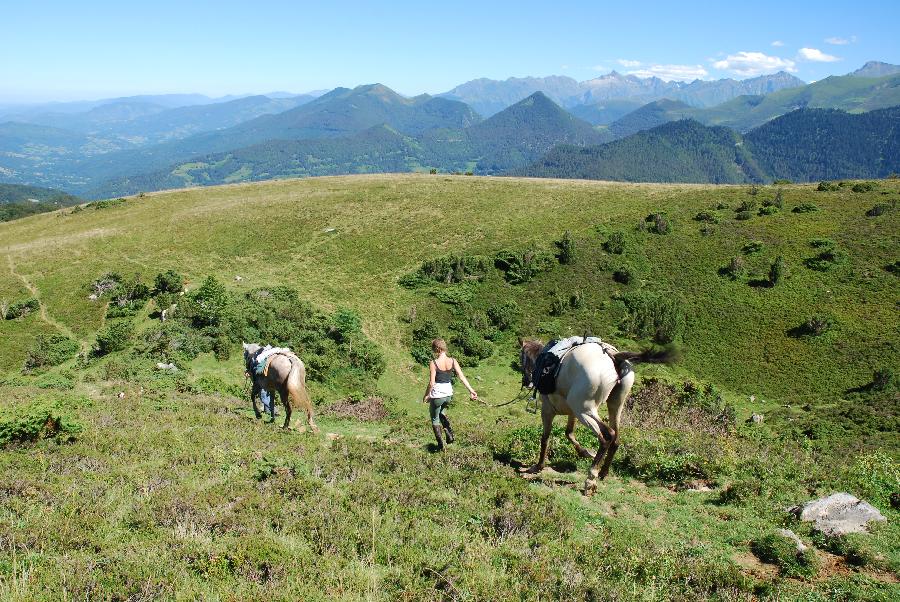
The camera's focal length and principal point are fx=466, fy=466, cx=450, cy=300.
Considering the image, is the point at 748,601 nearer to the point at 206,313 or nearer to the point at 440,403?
the point at 440,403

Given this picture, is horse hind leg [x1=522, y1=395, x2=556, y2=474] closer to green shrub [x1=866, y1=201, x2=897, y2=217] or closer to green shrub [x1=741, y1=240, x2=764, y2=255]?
green shrub [x1=741, y1=240, x2=764, y2=255]

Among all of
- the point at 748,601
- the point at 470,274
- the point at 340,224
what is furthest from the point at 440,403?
the point at 340,224

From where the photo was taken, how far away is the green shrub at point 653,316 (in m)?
30.2

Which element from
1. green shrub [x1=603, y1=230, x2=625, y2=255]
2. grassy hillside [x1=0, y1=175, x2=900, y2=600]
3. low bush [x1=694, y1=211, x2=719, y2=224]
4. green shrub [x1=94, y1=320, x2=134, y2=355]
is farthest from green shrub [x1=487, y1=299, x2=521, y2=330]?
green shrub [x1=94, y1=320, x2=134, y2=355]

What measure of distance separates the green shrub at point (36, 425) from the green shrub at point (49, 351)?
1871cm

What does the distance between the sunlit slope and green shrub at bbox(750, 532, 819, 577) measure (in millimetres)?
21491

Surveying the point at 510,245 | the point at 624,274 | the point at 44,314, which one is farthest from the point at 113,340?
the point at 624,274

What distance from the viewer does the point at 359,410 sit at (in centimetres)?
1817

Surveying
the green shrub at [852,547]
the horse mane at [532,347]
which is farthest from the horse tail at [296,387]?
the green shrub at [852,547]

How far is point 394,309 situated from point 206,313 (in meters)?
12.0

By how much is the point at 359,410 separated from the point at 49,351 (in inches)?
778

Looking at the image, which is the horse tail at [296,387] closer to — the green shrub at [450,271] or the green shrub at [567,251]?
the green shrub at [450,271]

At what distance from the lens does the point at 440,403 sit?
10.9 metres

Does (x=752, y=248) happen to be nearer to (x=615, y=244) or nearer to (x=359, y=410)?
(x=615, y=244)
